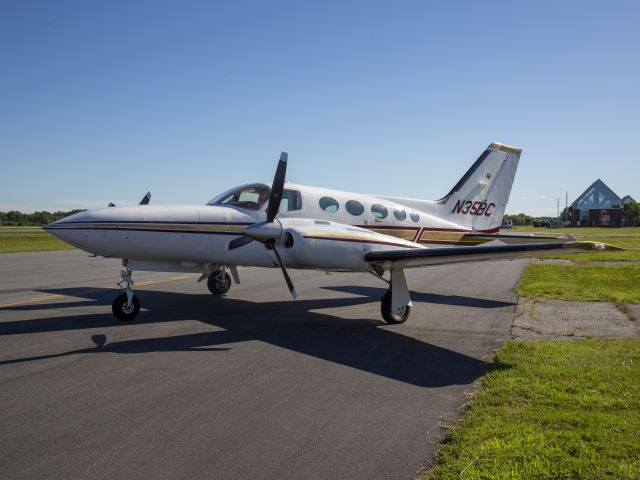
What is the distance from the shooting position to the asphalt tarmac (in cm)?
429

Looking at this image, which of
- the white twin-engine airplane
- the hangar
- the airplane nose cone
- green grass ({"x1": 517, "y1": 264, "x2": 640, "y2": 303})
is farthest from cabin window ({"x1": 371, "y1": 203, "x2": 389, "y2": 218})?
the hangar

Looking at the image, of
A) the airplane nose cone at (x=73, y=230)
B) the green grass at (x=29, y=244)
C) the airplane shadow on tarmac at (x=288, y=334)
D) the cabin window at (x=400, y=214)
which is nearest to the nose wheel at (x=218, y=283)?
the airplane shadow on tarmac at (x=288, y=334)

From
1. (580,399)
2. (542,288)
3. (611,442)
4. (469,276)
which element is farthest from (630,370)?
(469,276)

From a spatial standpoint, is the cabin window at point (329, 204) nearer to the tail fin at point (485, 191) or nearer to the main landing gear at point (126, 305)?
the tail fin at point (485, 191)

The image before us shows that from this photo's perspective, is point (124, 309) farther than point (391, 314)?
No

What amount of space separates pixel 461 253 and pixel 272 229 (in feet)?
12.1

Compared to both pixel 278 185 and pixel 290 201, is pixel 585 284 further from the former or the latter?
pixel 278 185

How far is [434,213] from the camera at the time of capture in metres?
15.4

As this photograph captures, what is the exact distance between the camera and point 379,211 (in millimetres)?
13602

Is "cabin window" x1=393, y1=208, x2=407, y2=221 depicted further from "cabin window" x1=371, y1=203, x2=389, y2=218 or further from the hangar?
the hangar

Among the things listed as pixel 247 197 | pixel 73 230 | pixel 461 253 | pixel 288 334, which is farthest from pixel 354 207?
pixel 73 230

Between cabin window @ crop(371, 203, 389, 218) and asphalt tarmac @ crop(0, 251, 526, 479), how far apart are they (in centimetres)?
256

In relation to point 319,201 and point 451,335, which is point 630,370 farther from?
point 319,201

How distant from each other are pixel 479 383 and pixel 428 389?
740mm
